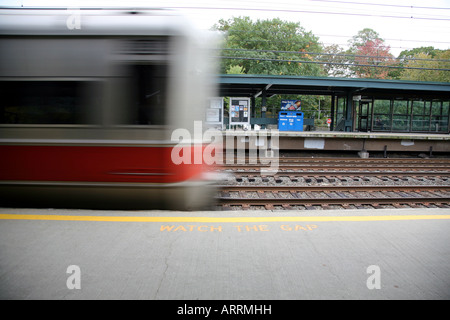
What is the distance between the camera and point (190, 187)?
13.5 ft

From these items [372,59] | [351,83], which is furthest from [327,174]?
[372,59]

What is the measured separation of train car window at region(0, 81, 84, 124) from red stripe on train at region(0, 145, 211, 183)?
0.37m

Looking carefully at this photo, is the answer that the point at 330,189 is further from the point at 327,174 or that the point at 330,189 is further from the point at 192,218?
the point at 192,218

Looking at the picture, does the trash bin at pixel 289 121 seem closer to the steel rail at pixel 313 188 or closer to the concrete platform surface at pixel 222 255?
the steel rail at pixel 313 188

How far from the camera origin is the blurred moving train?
3.74 meters

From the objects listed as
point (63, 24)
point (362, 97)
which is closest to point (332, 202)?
point (63, 24)

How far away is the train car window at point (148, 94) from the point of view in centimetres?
376

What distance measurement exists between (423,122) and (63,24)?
2028 cm

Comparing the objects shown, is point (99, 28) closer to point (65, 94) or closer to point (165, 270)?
point (65, 94)

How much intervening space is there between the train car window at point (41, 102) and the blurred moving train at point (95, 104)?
0.01 m

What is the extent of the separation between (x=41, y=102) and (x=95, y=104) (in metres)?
0.71

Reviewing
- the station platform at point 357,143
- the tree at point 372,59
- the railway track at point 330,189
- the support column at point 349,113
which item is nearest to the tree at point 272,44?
the tree at point 372,59

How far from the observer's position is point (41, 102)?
12.6 feet

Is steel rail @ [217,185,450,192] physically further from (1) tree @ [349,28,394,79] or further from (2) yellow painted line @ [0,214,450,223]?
(1) tree @ [349,28,394,79]
